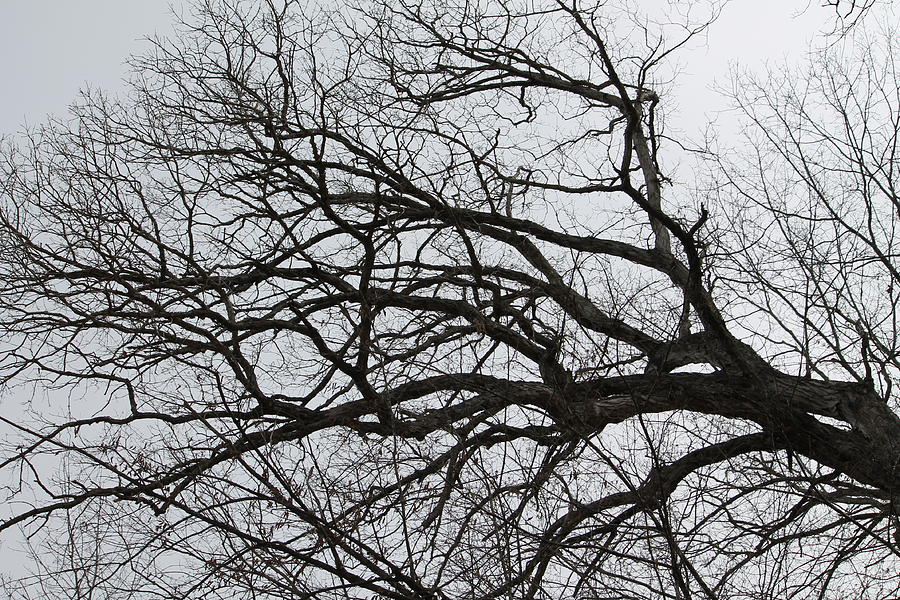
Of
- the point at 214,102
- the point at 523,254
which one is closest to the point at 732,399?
the point at 523,254

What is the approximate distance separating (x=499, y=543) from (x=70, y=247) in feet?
13.6

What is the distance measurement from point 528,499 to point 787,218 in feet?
11.7

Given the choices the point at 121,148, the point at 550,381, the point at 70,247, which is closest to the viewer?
the point at 550,381

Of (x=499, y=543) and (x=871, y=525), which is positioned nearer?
(x=499, y=543)

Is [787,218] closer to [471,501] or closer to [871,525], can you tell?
[871,525]

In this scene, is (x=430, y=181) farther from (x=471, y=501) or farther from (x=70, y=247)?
(x=471, y=501)

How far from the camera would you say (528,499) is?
3639 millimetres

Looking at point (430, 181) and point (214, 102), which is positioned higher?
point (214, 102)

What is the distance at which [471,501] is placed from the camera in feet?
11.5

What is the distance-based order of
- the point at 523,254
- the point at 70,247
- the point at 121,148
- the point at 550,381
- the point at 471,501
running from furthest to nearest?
the point at 523,254 → the point at 121,148 → the point at 70,247 → the point at 550,381 → the point at 471,501

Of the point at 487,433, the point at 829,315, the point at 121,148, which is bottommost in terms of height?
the point at 487,433

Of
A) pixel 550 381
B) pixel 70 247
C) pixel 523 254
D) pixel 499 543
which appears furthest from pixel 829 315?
pixel 70 247

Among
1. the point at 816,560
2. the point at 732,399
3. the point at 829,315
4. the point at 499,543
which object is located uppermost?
the point at 732,399

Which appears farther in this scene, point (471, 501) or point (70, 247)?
point (70, 247)
